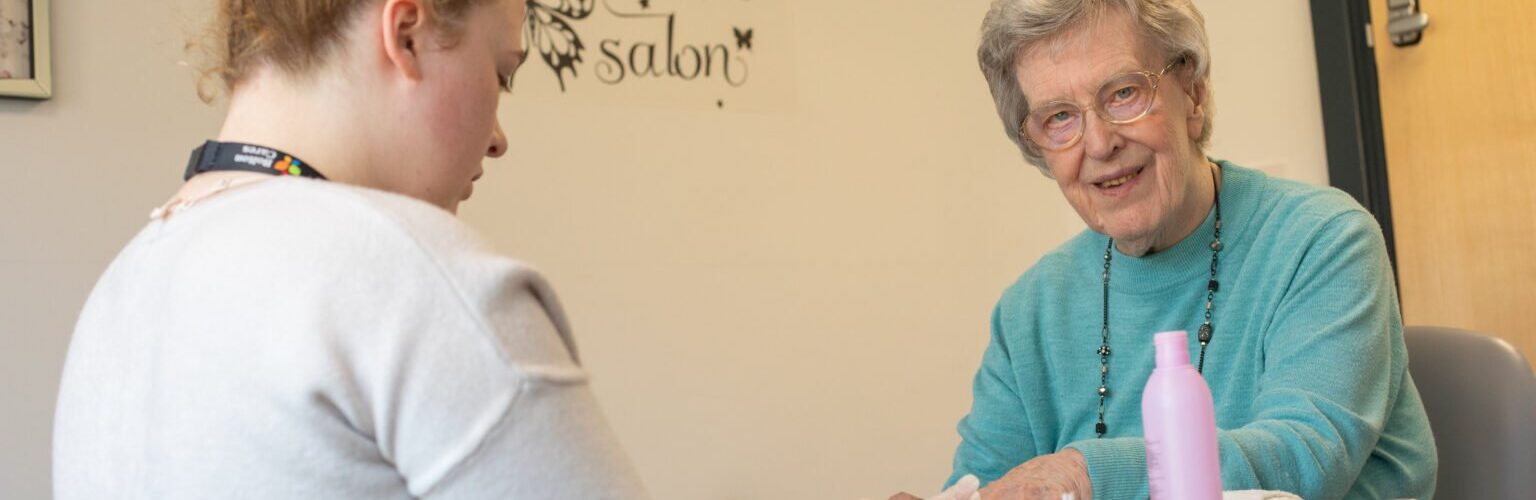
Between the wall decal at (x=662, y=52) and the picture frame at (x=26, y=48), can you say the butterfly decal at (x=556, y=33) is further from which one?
the picture frame at (x=26, y=48)

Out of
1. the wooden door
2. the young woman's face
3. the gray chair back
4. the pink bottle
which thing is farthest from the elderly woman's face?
the wooden door

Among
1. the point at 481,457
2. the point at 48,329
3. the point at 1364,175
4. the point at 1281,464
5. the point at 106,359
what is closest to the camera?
the point at 481,457

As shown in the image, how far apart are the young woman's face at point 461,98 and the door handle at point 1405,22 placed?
7.20 feet

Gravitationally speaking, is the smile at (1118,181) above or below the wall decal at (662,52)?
below

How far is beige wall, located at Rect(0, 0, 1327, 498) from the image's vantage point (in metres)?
2.20

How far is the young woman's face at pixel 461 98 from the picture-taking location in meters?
0.81

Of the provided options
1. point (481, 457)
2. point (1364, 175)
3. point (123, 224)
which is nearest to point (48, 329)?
point (123, 224)

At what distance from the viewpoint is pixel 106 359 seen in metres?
0.75

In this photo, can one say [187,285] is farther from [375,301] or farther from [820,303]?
[820,303]

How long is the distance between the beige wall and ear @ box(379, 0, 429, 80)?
1.64m

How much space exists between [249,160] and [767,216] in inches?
82.5

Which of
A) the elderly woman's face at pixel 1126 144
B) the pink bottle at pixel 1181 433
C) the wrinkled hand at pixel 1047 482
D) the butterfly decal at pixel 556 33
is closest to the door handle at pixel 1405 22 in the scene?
the elderly woman's face at pixel 1126 144

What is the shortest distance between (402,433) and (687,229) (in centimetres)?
211

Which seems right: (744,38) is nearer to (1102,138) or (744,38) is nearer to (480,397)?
(1102,138)
